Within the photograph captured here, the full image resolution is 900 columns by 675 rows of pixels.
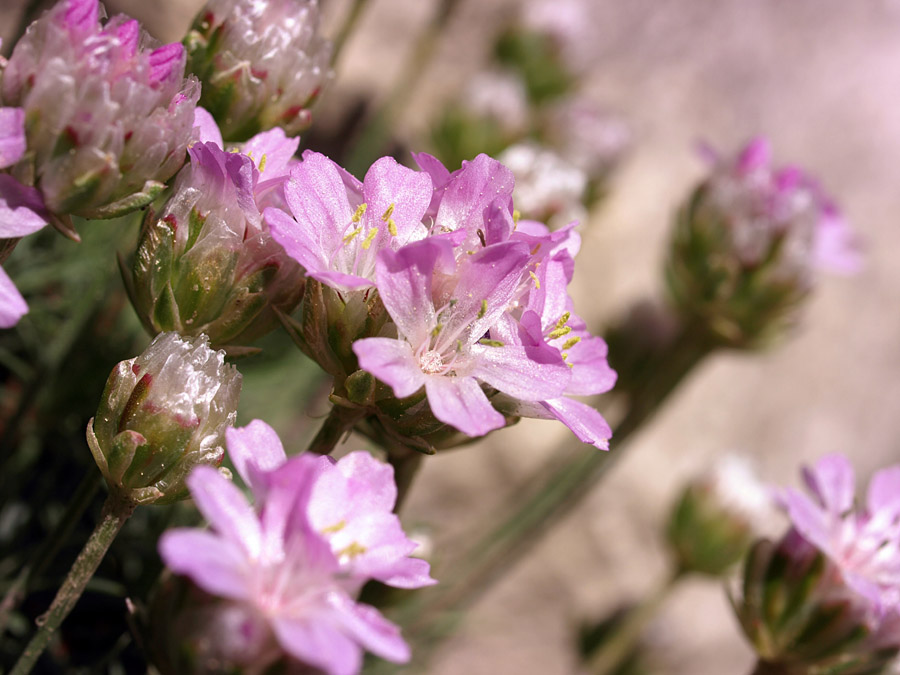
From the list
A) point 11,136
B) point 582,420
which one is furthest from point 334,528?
point 11,136

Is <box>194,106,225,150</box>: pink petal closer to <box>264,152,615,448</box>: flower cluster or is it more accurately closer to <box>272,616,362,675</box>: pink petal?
<box>264,152,615,448</box>: flower cluster

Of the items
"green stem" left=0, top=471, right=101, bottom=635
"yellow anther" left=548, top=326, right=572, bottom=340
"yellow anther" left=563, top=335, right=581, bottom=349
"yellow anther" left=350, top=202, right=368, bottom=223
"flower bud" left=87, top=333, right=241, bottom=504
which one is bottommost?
"green stem" left=0, top=471, right=101, bottom=635

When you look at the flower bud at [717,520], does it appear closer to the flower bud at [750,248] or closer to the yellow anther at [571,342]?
the flower bud at [750,248]

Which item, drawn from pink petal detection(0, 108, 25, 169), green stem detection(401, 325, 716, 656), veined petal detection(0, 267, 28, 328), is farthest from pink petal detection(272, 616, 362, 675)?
green stem detection(401, 325, 716, 656)

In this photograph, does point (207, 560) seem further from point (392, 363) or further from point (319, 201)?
point (319, 201)

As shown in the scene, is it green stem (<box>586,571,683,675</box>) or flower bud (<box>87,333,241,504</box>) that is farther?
green stem (<box>586,571,683,675</box>)

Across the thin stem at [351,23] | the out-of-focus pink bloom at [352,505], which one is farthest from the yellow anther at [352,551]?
the thin stem at [351,23]
